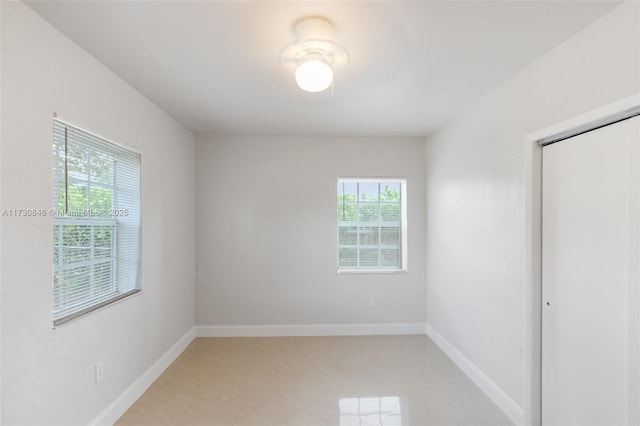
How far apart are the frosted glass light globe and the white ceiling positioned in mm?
187

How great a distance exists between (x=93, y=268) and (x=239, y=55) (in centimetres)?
176

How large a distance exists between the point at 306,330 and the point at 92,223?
9.08 feet

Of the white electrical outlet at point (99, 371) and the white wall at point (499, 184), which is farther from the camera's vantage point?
the white electrical outlet at point (99, 371)

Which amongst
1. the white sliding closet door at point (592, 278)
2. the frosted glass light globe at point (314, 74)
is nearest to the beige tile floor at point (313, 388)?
the white sliding closet door at point (592, 278)

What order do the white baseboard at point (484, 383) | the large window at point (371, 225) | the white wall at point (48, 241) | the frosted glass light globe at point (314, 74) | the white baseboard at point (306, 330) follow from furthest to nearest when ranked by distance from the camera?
the large window at point (371, 225), the white baseboard at point (306, 330), the white baseboard at point (484, 383), the frosted glass light globe at point (314, 74), the white wall at point (48, 241)

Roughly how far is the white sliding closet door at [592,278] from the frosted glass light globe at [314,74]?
5.11 feet

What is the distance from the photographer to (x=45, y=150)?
1.77 m

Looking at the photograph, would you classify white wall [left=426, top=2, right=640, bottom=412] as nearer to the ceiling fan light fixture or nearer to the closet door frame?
the closet door frame

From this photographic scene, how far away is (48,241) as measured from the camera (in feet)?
5.85

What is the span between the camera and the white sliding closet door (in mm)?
1643

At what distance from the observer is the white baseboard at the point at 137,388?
7.45ft

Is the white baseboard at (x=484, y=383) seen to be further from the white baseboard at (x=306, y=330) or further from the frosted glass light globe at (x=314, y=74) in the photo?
the frosted glass light globe at (x=314, y=74)

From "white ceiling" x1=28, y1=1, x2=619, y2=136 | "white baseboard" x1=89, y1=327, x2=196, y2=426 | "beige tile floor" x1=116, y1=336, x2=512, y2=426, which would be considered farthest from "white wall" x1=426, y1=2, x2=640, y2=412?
"white baseboard" x1=89, y1=327, x2=196, y2=426

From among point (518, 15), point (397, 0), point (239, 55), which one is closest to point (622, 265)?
A: point (518, 15)
